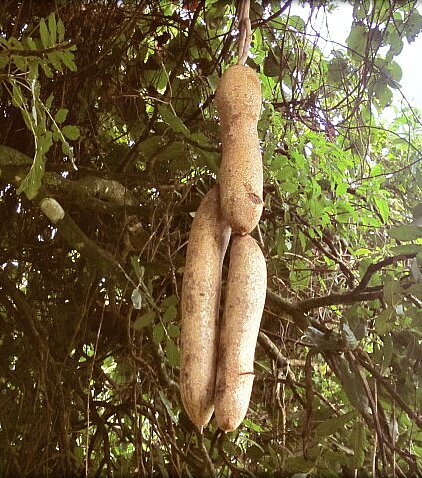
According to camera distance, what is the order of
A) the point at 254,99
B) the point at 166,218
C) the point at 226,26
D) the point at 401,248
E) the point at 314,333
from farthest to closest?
1. the point at 226,26
2. the point at 166,218
3. the point at 314,333
4. the point at 401,248
5. the point at 254,99

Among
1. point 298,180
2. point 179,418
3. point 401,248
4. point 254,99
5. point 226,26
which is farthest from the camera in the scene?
point 226,26

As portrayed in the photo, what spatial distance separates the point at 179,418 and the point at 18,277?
Result: 0.51m

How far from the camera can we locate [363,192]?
1484 mm

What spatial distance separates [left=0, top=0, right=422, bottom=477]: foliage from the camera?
3.85 feet

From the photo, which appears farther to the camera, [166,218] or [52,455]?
[52,455]

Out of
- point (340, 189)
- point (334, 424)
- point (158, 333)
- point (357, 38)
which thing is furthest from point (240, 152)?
point (357, 38)

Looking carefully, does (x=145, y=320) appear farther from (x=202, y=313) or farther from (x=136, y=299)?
(x=202, y=313)

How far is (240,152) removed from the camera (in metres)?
0.69

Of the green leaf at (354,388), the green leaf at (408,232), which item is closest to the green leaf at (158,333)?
the green leaf at (354,388)

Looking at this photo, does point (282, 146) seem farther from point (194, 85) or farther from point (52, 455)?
point (52, 455)

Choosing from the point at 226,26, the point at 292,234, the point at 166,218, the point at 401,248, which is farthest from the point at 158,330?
the point at 226,26

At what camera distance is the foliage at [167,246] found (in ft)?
3.85

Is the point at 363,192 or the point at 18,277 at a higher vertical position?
the point at 363,192

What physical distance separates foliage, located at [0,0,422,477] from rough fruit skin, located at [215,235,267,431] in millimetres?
461
